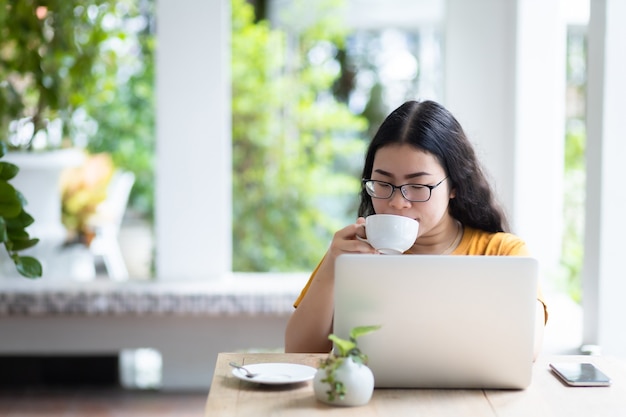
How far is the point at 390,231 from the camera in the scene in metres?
1.78

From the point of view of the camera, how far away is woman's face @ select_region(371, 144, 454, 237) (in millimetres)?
2033

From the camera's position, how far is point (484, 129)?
4.26m

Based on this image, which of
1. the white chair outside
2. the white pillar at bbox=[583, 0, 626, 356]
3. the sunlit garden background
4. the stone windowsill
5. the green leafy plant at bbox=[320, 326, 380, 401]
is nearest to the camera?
the green leafy plant at bbox=[320, 326, 380, 401]

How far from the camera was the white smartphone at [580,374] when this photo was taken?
1729 millimetres

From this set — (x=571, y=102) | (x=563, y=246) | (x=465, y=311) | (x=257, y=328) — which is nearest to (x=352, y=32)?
(x=571, y=102)

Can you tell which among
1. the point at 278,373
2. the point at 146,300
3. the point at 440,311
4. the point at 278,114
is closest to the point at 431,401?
the point at 440,311

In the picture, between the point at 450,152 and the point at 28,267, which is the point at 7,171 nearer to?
the point at 28,267

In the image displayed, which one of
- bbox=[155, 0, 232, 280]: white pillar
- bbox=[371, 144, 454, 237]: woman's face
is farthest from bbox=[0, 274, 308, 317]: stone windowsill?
bbox=[371, 144, 454, 237]: woman's face

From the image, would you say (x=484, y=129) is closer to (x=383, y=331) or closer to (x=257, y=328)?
(x=257, y=328)

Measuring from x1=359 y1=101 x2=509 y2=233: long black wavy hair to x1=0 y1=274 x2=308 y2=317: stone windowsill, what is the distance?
185 cm

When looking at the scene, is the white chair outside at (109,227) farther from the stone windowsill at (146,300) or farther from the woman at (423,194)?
the woman at (423,194)

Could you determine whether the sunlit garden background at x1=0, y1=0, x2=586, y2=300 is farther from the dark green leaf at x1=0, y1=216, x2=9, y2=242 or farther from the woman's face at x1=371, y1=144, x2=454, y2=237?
the woman's face at x1=371, y1=144, x2=454, y2=237

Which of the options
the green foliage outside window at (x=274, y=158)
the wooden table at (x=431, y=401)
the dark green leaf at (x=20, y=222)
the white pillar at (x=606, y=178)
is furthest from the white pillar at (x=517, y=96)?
the wooden table at (x=431, y=401)

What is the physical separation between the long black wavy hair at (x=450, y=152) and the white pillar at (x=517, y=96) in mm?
1778
